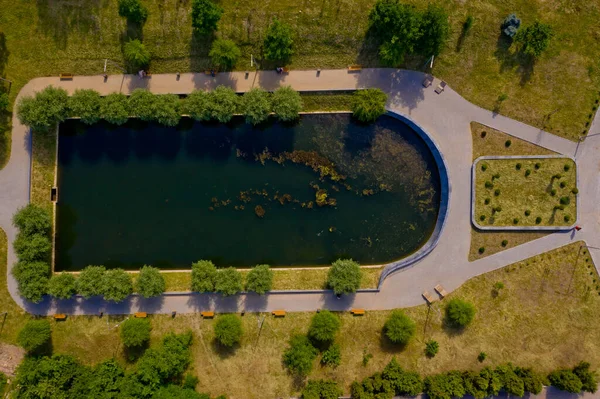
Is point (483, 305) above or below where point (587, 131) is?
below

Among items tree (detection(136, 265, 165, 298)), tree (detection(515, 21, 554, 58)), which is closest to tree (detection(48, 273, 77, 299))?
tree (detection(136, 265, 165, 298))

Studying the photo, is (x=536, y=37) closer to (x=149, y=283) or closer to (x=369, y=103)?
(x=369, y=103)

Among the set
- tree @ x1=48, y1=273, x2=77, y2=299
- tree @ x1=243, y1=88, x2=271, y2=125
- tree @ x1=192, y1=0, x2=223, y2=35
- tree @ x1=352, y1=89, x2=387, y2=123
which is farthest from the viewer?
tree @ x1=48, y1=273, x2=77, y2=299

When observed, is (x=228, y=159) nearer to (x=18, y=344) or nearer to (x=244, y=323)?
(x=244, y=323)

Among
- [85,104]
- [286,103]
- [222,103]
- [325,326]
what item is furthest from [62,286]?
[286,103]

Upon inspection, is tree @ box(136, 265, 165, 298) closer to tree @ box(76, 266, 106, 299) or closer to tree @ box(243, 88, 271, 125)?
tree @ box(76, 266, 106, 299)

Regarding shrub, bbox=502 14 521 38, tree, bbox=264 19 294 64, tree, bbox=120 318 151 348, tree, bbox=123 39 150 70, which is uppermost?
shrub, bbox=502 14 521 38

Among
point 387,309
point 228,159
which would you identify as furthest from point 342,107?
point 387,309
